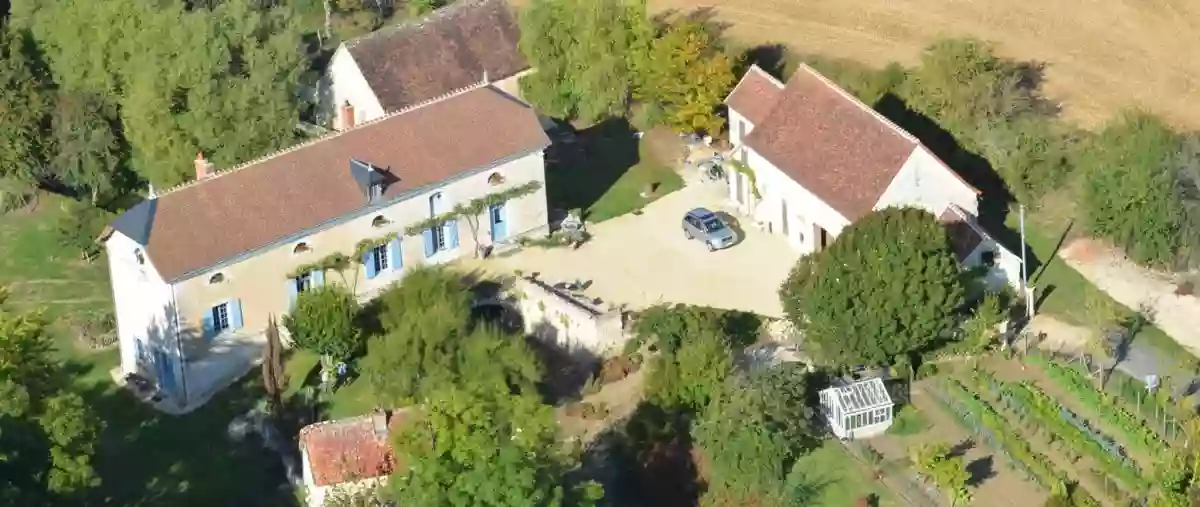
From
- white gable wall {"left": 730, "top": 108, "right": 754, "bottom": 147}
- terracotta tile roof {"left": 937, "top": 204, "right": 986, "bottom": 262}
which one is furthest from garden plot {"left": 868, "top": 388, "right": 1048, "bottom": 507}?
white gable wall {"left": 730, "top": 108, "right": 754, "bottom": 147}

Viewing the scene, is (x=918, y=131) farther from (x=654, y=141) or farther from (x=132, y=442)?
(x=132, y=442)

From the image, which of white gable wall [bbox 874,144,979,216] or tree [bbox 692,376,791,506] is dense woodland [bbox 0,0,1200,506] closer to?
tree [bbox 692,376,791,506]

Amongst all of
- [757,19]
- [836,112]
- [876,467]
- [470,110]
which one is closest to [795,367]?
[876,467]

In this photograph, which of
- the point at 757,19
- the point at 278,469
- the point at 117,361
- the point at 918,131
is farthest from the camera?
the point at 757,19

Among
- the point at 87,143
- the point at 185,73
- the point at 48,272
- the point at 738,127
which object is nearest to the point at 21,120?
the point at 87,143

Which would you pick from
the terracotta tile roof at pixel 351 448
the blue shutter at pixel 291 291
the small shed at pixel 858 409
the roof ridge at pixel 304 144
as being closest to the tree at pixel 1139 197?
the small shed at pixel 858 409
